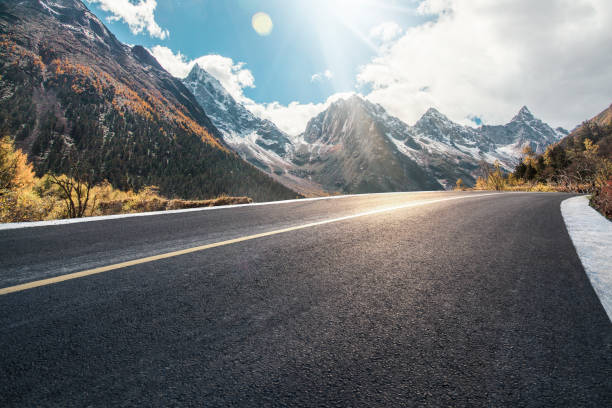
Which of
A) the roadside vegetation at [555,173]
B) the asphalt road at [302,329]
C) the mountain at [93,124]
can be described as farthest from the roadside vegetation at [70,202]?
the mountain at [93,124]

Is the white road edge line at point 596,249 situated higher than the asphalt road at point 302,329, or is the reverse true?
the asphalt road at point 302,329

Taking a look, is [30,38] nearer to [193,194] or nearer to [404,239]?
[193,194]

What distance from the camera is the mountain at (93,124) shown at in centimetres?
7638

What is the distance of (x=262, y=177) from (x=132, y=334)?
361 ft

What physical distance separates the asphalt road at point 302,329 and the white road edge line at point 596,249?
9cm

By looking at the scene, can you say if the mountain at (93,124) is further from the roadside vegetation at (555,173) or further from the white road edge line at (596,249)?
the white road edge line at (596,249)

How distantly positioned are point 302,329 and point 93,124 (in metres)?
117

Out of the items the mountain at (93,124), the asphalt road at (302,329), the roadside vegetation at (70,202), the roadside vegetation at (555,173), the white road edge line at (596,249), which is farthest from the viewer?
the mountain at (93,124)

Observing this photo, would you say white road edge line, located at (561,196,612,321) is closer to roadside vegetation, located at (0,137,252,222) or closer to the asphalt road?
the asphalt road

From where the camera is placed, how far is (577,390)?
1.05m

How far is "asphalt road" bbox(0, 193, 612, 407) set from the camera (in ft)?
3.43

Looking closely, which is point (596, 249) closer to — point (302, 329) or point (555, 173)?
point (302, 329)

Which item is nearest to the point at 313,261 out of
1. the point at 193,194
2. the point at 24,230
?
the point at 24,230

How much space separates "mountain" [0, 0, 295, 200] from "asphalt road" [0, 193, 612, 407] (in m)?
70.7
